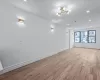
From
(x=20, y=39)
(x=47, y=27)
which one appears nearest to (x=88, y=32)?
(x=47, y=27)

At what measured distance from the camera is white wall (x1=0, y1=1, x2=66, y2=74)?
3.75 m

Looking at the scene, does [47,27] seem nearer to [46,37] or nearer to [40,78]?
[46,37]

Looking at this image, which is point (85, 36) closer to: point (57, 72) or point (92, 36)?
point (92, 36)

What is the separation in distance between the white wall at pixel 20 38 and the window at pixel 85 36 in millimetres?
7816

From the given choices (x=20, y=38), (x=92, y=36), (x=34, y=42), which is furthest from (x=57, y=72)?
(x=92, y=36)

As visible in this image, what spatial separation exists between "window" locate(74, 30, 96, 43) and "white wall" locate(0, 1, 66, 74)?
308 inches

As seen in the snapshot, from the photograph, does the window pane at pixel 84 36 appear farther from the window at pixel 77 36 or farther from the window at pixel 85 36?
the window at pixel 77 36

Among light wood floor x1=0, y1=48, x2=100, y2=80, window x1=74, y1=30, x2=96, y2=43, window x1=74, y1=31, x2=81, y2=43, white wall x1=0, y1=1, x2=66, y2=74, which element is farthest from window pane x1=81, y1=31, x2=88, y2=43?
light wood floor x1=0, y1=48, x2=100, y2=80

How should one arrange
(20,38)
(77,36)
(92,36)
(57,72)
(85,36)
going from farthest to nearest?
1. (77,36)
2. (85,36)
3. (92,36)
4. (20,38)
5. (57,72)

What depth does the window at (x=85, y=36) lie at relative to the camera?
1207cm

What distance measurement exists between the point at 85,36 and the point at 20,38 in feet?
33.9

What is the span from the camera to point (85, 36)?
12727 mm

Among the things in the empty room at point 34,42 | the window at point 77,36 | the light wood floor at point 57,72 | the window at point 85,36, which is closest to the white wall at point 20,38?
the empty room at point 34,42

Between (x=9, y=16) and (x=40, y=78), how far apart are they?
2.78m
